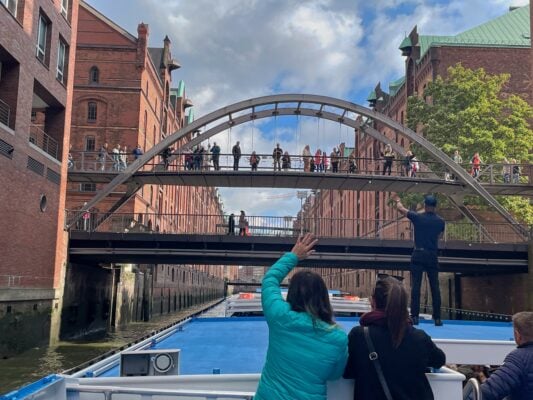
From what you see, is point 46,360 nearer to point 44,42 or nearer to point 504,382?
point 44,42

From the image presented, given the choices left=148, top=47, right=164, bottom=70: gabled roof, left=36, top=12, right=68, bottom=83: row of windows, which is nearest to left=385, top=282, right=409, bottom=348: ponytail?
left=36, top=12, right=68, bottom=83: row of windows

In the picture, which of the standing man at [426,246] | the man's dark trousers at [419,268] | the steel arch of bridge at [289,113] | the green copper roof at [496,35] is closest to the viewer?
the standing man at [426,246]

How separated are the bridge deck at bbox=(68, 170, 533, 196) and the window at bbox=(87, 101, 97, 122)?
14928 mm

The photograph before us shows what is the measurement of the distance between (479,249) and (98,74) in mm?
31033

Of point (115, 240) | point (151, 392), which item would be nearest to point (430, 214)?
point (151, 392)

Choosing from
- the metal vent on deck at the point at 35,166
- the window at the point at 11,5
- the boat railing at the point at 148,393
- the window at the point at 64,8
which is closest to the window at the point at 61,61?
the window at the point at 64,8

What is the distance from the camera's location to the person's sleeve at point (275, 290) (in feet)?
9.94

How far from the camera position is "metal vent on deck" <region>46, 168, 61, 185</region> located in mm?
22562

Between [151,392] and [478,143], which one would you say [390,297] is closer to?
[151,392]

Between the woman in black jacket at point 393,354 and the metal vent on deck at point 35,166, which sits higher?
the metal vent on deck at point 35,166

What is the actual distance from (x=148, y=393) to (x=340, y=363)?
123 cm

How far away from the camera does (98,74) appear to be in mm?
42094

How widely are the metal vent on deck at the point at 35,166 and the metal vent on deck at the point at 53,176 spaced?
2.30 ft

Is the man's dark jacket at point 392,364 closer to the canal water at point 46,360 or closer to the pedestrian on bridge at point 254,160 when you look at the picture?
the canal water at point 46,360
